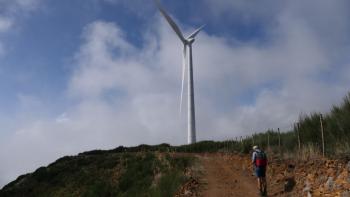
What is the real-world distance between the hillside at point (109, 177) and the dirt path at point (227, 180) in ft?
5.35

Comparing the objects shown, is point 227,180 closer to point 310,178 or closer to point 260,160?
point 260,160

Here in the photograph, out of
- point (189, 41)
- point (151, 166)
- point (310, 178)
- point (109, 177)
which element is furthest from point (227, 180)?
point (189, 41)

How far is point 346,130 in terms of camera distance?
23031mm

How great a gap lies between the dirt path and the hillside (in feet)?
5.35

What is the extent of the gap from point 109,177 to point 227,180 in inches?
729

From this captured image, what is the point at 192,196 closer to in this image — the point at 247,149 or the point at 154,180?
the point at 154,180

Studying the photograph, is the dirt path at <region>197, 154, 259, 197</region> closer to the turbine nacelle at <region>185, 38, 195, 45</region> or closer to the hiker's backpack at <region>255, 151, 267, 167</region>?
the hiker's backpack at <region>255, 151, 267, 167</region>

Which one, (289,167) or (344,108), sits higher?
(344,108)

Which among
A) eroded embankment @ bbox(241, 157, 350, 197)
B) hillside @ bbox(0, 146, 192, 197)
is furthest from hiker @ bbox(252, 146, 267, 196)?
hillside @ bbox(0, 146, 192, 197)

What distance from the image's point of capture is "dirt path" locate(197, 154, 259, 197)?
22.0 m

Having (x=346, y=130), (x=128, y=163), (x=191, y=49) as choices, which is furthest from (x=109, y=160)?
(x=346, y=130)

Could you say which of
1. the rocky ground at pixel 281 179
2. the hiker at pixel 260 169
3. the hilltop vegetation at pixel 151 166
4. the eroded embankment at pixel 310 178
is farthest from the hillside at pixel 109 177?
the hiker at pixel 260 169

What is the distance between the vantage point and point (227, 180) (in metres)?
25.1

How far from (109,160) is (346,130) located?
29.4 m
